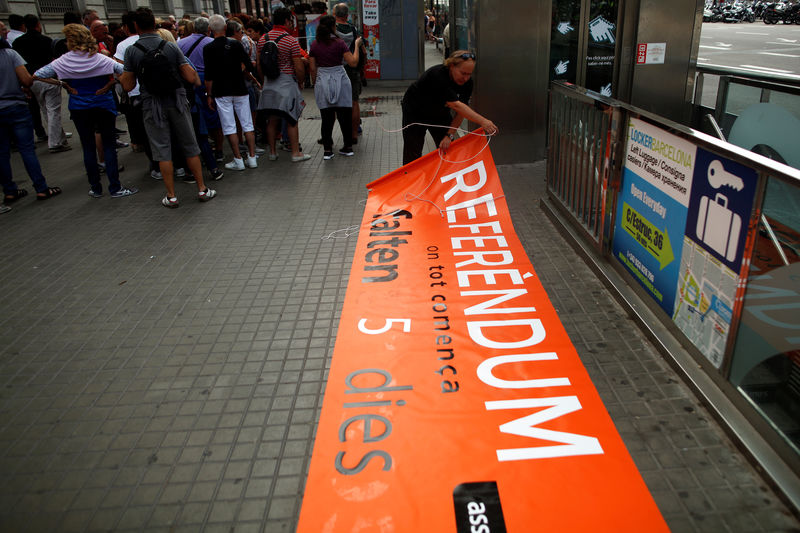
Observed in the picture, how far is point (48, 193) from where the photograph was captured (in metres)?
7.15

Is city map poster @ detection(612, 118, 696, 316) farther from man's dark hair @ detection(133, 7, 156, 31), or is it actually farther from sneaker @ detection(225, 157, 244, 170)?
sneaker @ detection(225, 157, 244, 170)

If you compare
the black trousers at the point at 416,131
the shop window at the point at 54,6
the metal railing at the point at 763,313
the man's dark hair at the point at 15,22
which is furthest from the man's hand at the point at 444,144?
the shop window at the point at 54,6

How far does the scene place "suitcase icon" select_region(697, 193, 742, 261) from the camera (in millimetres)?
2846

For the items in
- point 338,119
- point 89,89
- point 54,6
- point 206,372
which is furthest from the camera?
point 54,6

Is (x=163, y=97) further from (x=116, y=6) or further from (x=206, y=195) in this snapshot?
(x=116, y=6)

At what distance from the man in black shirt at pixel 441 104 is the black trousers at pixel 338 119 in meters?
2.37

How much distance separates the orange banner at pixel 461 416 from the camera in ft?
8.07

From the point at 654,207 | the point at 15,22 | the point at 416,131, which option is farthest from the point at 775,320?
the point at 15,22

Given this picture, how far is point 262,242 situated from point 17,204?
3.62 metres

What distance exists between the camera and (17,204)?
6977 millimetres

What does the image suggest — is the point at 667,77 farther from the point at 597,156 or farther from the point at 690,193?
the point at 690,193

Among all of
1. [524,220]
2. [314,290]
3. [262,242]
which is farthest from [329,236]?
[524,220]

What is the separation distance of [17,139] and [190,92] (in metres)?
2.07

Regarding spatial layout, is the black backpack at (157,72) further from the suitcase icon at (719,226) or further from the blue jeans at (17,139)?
the suitcase icon at (719,226)
